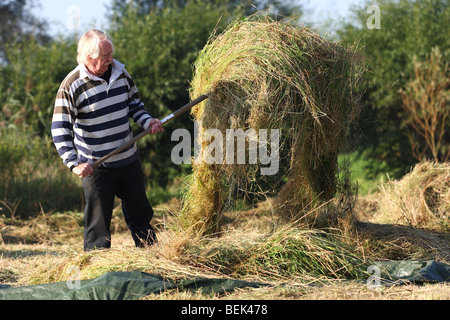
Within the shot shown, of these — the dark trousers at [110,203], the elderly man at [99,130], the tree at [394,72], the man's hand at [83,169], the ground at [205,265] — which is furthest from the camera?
the tree at [394,72]

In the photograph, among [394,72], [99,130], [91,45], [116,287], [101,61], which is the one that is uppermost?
[394,72]

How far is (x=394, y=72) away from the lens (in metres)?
9.84

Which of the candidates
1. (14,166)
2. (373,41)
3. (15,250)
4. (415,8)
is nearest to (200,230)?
(15,250)

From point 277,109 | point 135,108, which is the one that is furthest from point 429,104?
point 135,108

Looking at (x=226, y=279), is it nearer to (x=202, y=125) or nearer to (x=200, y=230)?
(x=200, y=230)

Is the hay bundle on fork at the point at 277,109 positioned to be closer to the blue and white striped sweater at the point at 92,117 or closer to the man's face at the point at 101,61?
the blue and white striped sweater at the point at 92,117

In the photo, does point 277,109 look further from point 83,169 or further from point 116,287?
point 116,287

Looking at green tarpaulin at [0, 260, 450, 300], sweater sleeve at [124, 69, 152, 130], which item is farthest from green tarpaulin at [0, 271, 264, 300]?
sweater sleeve at [124, 69, 152, 130]

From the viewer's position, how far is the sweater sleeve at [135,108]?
14.8ft

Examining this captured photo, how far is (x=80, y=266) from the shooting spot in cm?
387

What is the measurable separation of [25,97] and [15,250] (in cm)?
484

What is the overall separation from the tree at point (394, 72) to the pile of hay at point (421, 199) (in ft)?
11.1

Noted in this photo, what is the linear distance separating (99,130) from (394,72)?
685 centimetres

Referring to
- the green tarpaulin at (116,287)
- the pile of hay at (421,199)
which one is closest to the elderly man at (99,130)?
the green tarpaulin at (116,287)
